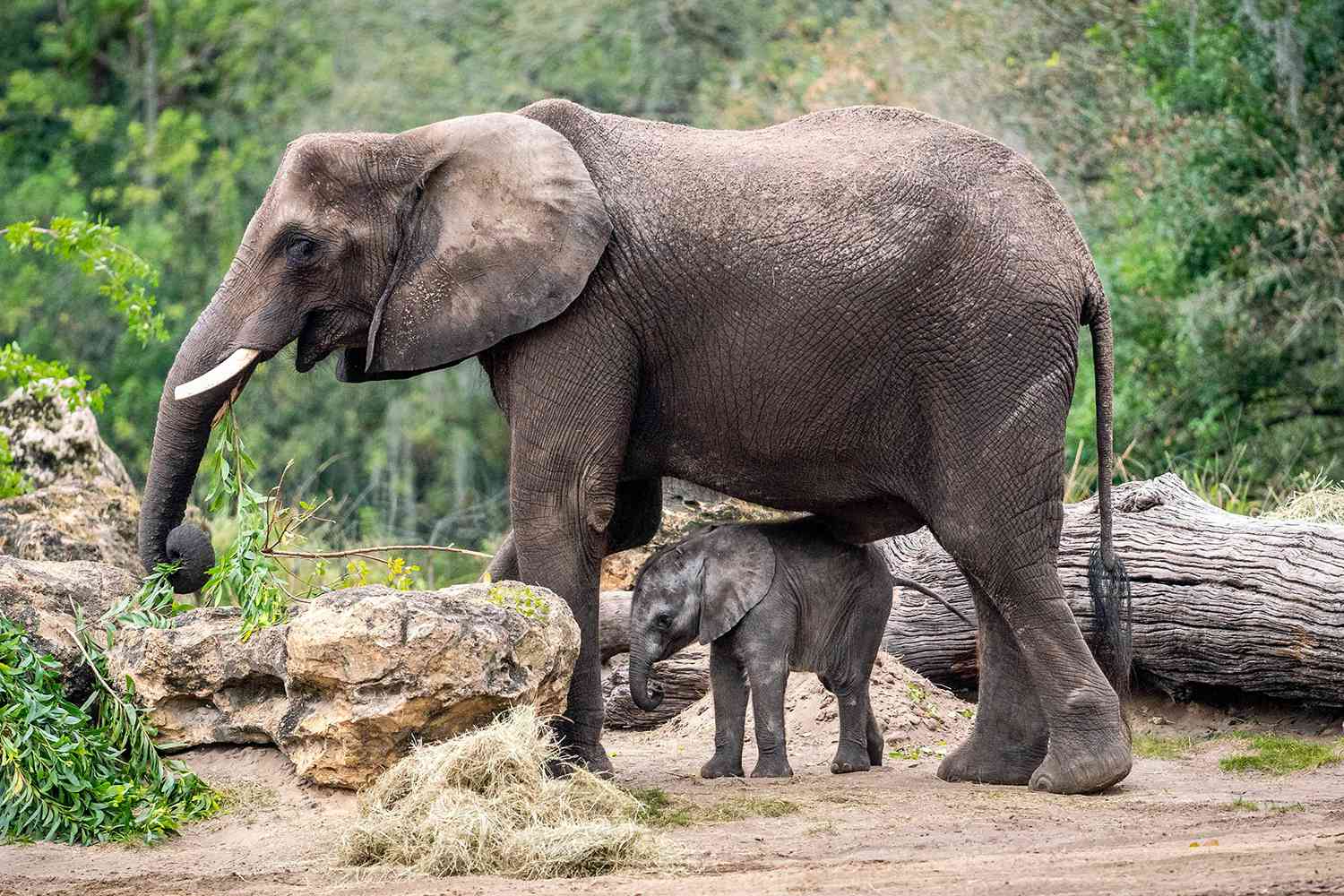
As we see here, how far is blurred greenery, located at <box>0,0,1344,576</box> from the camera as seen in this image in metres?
14.9

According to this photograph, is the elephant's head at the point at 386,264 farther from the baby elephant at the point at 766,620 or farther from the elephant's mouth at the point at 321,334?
the baby elephant at the point at 766,620

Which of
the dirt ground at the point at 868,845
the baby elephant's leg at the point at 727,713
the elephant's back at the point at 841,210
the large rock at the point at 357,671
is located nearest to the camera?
the dirt ground at the point at 868,845

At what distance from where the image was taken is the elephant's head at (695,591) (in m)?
8.52

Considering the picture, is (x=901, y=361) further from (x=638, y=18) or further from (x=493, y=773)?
(x=638, y=18)

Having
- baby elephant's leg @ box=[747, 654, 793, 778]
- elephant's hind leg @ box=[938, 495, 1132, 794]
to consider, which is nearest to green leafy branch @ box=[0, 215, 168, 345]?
baby elephant's leg @ box=[747, 654, 793, 778]

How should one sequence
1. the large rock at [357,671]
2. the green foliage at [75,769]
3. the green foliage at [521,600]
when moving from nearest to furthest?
the large rock at [357,671] → the green foliage at [75,769] → the green foliage at [521,600]

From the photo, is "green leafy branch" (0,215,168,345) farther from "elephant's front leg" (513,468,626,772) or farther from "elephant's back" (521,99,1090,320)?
"elephant's back" (521,99,1090,320)

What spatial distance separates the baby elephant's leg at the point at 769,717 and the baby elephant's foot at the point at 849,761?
11.5 inches

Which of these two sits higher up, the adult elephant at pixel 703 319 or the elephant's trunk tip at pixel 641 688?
the adult elephant at pixel 703 319

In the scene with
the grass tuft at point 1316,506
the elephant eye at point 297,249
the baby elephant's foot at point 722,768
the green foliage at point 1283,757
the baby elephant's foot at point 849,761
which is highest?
the elephant eye at point 297,249

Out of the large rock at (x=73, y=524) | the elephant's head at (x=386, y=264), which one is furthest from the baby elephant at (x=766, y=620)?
the large rock at (x=73, y=524)

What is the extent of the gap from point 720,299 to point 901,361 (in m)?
0.80

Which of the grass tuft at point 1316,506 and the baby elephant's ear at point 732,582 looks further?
the grass tuft at point 1316,506

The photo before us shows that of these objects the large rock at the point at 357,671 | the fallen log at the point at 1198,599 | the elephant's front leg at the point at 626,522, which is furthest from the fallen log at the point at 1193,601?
the large rock at the point at 357,671
